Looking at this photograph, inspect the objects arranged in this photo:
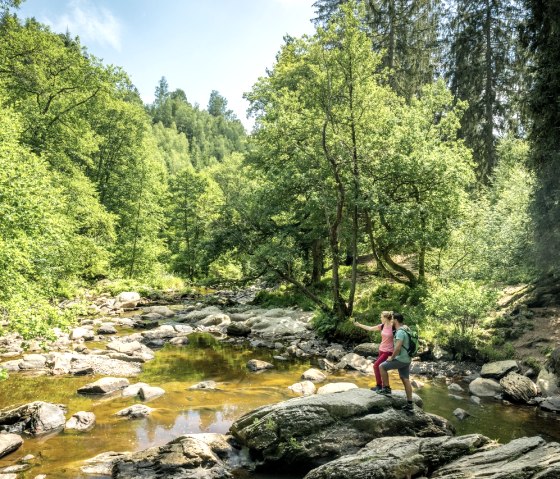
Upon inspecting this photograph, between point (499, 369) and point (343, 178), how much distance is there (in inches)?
383

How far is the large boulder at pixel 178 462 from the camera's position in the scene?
7242 mm

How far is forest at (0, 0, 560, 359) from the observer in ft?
47.3

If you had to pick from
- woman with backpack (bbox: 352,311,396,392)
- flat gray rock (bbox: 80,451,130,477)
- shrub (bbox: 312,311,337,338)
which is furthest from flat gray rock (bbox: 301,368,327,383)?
flat gray rock (bbox: 80,451,130,477)

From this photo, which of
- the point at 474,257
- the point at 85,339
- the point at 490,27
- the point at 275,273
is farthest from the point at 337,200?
the point at 490,27

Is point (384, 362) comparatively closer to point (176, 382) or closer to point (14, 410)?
point (176, 382)

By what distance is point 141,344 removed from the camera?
17109mm

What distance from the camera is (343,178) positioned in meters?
18.9

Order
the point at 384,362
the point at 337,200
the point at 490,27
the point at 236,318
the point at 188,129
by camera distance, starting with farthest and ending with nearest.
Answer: the point at 188,129 → the point at 490,27 → the point at 236,318 → the point at 337,200 → the point at 384,362

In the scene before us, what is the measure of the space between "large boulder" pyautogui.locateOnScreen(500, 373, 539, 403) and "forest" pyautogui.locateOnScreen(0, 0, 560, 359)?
7.57 ft

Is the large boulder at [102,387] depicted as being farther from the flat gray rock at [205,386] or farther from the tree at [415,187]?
the tree at [415,187]

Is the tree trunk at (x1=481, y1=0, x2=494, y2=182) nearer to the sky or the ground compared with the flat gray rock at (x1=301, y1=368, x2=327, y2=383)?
nearer to the sky

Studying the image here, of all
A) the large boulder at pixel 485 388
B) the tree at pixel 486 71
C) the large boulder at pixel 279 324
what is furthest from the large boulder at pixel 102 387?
the tree at pixel 486 71

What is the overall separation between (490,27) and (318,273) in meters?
21.4

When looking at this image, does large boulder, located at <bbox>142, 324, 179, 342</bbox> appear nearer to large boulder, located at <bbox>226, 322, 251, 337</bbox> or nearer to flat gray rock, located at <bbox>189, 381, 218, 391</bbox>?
large boulder, located at <bbox>226, 322, 251, 337</bbox>
